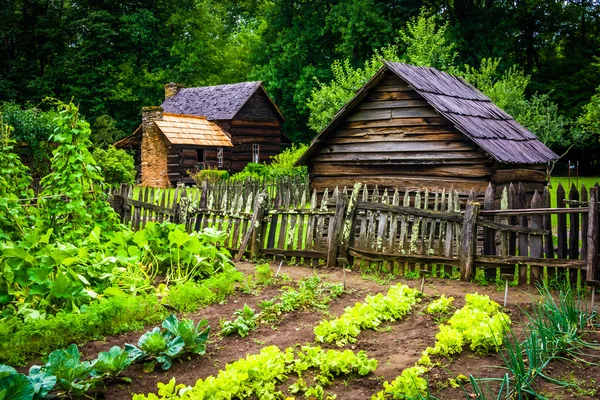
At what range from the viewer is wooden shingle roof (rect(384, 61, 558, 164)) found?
12078 millimetres

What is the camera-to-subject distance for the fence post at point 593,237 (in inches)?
310

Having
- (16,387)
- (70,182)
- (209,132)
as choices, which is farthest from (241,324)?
(209,132)

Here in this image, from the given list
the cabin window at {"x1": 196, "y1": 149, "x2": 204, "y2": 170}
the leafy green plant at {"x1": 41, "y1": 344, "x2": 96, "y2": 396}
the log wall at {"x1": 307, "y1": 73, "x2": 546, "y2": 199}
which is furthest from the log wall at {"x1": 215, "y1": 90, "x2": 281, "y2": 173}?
the leafy green plant at {"x1": 41, "y1": 344, "x2": 96, "y2": 396}

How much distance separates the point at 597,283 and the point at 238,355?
5202 mm

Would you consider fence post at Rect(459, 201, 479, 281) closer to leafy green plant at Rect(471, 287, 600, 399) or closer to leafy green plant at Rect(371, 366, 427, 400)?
leafy green plant at Rect(471, 287, 600, 399)

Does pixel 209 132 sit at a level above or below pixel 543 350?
above

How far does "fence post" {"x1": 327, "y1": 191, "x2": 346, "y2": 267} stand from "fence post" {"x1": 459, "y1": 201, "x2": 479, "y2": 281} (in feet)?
7.38

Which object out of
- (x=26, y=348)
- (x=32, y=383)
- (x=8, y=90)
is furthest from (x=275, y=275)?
(x=8, y=90)

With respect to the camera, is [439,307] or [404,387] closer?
[404,387]

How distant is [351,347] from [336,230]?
4.48 metres

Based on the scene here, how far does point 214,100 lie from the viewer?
39.1 m

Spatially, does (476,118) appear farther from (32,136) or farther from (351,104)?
(32,136)

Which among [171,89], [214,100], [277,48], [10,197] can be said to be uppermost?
[277,48]

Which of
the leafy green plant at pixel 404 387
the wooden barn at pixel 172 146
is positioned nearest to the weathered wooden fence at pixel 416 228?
the leafy green plant at pixel 404 387
